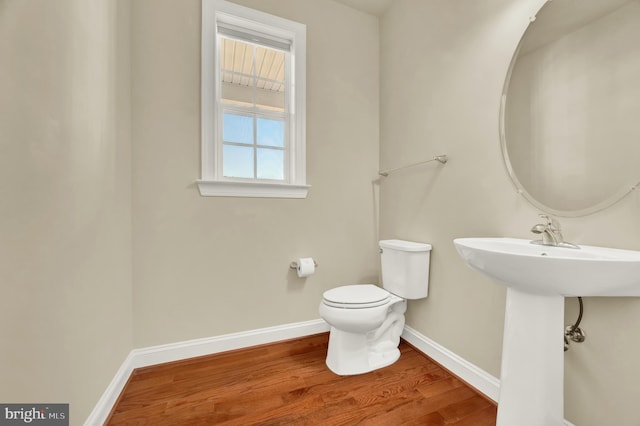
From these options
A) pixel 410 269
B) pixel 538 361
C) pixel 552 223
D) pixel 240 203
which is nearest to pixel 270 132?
pixel 240 203

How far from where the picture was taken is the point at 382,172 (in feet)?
6.88

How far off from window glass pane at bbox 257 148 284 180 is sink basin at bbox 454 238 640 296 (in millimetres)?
1396

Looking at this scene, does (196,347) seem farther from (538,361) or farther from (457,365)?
(538,361)

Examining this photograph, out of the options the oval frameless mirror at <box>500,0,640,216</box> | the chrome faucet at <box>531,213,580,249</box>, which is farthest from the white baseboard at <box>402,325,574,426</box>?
the oval frameless mirror at <box>500,0,640,216</box>

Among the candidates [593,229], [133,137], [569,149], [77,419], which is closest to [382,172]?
[569,149]

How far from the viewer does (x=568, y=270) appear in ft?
2.37

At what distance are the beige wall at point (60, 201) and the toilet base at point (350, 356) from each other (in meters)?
1.13

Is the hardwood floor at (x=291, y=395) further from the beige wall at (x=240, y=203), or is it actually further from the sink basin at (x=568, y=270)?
the sink basin at (x=568, y=270)

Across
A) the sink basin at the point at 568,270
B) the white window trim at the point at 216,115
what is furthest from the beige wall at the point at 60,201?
the sink basin at the point at 568,270

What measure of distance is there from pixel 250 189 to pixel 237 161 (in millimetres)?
238

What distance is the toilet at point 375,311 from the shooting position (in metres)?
1.44

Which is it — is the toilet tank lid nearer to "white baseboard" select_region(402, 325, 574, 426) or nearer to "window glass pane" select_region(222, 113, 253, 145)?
"white baseboard" select_region(402, 325, 574, 426)

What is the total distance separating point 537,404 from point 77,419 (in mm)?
1619

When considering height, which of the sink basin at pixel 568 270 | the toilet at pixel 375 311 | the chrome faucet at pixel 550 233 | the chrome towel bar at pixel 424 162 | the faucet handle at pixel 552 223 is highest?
the chrome towel bar at pixel 424 162
